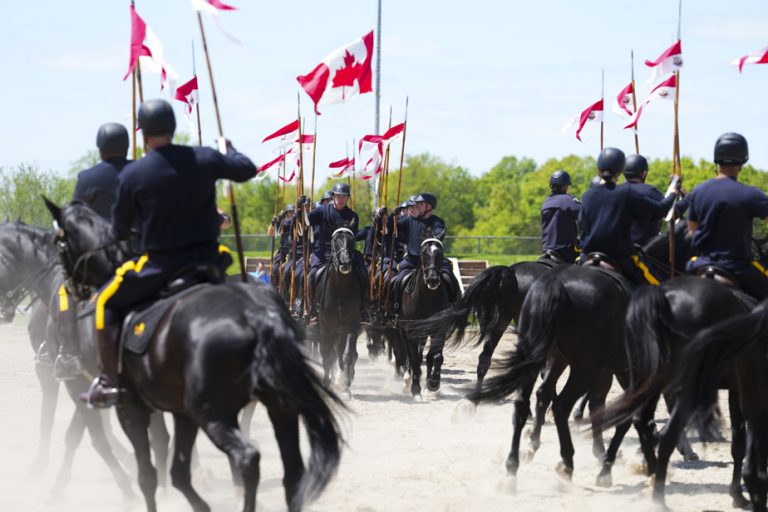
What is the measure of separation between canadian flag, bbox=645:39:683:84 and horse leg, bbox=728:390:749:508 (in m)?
4.12

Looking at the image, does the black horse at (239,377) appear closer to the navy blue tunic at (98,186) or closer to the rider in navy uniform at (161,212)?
the rider in navy uniform at (161,212)

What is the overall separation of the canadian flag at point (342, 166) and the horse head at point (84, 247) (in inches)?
520

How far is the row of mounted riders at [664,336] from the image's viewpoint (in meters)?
7.62

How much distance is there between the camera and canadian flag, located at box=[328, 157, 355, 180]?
70.2 ft

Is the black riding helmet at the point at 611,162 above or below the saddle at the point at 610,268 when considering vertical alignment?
above

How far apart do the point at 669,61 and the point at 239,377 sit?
756 centimetres

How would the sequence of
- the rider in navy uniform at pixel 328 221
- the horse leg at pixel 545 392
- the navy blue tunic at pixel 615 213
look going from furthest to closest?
the rider in navy uniform at pixel 328 221, the horse leg at pixel 545 392, the navy blue tunic at pixel 615 213

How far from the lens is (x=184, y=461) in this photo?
762 cm

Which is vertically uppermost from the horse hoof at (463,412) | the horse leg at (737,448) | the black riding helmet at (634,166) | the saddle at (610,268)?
the black riding helmet at (634,166)

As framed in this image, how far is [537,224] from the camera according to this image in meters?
81.2

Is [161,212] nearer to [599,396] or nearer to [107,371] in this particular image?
[107,371]

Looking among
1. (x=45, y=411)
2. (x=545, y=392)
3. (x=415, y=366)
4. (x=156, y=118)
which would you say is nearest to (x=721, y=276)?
(x=545, y=392)

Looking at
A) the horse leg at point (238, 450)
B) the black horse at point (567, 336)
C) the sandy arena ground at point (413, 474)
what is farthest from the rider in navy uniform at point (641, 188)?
the horse leg at point (238, 450)

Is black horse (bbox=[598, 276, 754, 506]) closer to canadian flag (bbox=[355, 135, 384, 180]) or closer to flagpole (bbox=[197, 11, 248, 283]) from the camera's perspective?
flagpole (bbox=[197, 11, 248, 283])
